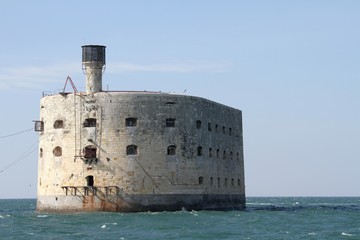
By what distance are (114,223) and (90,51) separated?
44.2 ft

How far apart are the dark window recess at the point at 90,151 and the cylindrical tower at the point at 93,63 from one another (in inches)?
157

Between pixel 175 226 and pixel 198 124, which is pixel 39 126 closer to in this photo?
pixel 198 124

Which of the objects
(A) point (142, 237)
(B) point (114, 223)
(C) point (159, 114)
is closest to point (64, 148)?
(C) point (159, 114)

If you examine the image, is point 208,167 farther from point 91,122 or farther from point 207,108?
point 91,122

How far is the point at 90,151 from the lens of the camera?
48.2 meters

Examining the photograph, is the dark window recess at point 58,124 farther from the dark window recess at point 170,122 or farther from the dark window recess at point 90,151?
the dark window recess at point 170,122

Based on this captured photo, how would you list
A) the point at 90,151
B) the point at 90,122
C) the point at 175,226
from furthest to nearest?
the point at 90,122 < the point at 90,151 < the point at 175,226

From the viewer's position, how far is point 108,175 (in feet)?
157

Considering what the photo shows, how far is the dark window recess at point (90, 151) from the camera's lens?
48125mm

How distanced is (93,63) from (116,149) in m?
6.12

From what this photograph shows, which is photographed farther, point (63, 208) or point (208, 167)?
point (208, 167)

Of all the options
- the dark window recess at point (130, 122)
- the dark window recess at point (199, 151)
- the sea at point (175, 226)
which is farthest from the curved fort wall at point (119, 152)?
the sea at point (175, 226)

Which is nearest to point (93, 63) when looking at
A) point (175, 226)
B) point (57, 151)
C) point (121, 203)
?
point (57, 151)

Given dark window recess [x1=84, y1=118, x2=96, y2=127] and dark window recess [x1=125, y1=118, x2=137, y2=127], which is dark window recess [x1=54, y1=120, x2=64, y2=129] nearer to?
dark window recess [x1=84, y1=118, x2=96, y2=127]
